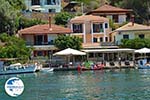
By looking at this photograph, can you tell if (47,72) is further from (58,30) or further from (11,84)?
(11,84)

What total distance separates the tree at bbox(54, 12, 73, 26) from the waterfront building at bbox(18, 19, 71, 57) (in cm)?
777

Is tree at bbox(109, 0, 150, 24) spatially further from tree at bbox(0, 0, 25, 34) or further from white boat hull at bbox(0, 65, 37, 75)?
white boat hull at bbox(0, 65, 37, 75)

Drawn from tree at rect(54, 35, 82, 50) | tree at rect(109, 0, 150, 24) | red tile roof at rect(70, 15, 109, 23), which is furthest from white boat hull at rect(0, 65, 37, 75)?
tree at rect(109, 0, 150, 24)

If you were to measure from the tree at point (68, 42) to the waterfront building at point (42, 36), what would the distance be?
1.95 metres

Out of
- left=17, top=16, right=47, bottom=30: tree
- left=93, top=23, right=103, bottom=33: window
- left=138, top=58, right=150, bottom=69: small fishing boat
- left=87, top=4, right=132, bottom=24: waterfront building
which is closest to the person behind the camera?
left=138, top=58, right=150, bottom=69: small fishing boat

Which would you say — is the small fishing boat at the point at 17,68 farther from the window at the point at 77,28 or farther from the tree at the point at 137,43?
the window at the point at 77,28

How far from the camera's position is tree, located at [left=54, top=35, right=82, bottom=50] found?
74.1 meters

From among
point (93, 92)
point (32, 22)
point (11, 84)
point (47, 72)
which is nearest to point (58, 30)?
point (32, 22)

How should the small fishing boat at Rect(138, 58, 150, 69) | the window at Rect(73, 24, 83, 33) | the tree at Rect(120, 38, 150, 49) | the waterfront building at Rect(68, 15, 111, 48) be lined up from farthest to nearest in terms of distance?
the window at Rect(73, 24, 83, 33) → the waterfront building at Rect(68, 15, 111, 48) → the tree at Rect(120, 38, 150, 49) → the small fishing boat at Rect(138, 58, 150, 69)

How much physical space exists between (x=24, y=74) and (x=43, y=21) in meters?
28.0

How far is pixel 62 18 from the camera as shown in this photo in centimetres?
8844

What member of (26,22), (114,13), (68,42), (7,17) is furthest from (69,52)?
(114,13)

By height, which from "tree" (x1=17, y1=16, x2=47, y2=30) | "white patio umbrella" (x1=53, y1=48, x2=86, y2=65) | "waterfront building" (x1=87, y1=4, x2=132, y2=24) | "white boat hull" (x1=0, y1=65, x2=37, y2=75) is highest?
"waterfront building" (x1=87, y1=4, x2=132, y2=24)

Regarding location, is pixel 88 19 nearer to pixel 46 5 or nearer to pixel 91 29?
pixel 91 29
